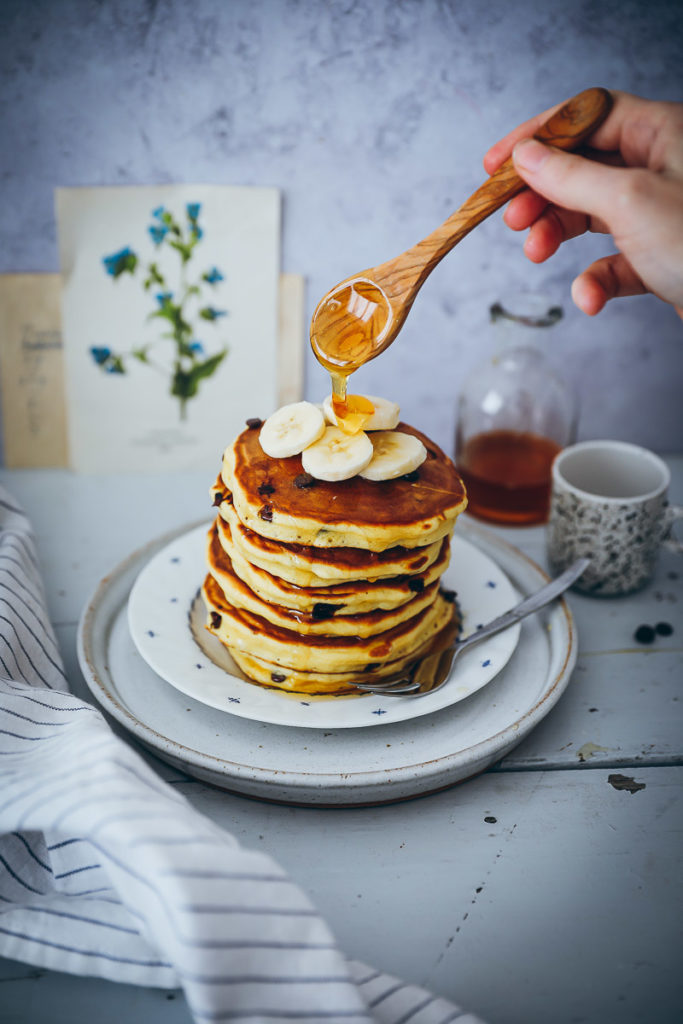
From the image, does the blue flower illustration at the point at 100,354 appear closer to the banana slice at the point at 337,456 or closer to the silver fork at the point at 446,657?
the banana slice at the point at 337,456

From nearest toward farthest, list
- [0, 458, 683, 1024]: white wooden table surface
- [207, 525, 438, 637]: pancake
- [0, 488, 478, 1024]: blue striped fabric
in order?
[0, 488, 478, 1024]: blue striped fabric < [0, 458, 683, 1024]: white wooden table surface < [207, 525, 438, 637]: pancake

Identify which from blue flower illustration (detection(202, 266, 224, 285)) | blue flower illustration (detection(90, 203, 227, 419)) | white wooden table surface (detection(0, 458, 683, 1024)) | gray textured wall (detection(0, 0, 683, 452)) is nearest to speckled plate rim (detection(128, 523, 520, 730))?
white wooden table surface (detection(0, 458, 683, 1024))

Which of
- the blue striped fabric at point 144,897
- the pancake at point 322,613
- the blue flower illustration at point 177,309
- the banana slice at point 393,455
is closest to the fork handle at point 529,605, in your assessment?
the pancake at point 322,613

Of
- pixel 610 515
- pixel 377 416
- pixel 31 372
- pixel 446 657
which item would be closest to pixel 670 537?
pixel 610 515

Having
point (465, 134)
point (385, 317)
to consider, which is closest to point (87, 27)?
point (465, 134)

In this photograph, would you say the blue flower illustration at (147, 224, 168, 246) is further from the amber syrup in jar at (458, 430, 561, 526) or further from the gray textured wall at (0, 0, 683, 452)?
the amber syrup in jar at (458, 430, 561, 526)

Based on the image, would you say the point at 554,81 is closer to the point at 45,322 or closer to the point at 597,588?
the point at 597,588
